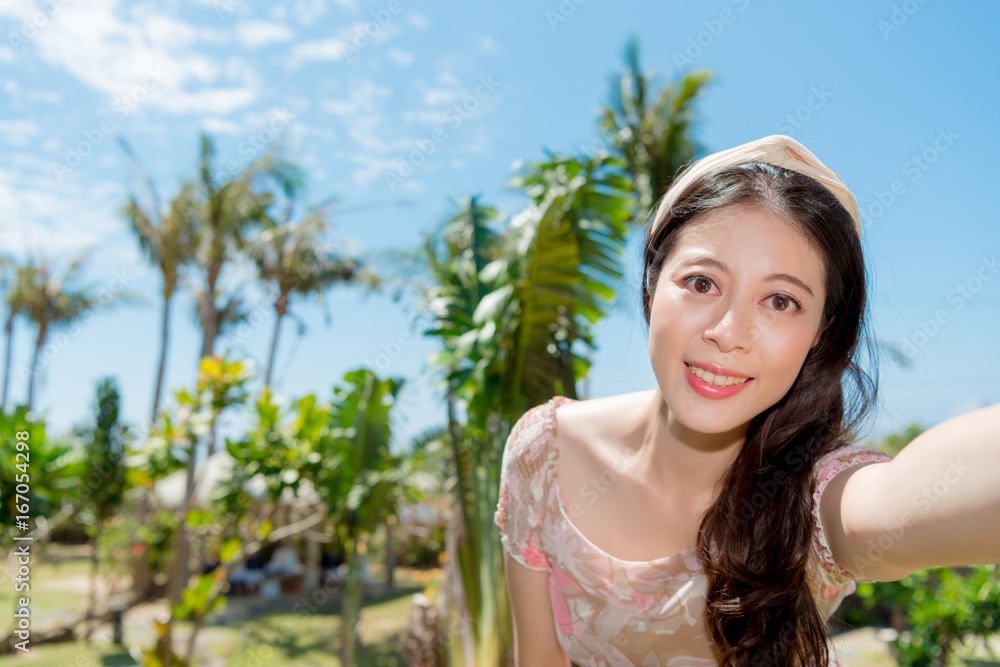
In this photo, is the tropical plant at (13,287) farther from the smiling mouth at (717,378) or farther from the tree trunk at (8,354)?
the smiling mouth at (717,378)

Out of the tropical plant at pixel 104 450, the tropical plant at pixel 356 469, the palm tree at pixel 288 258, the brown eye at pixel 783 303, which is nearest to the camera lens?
the brown eye at pixel 783 303

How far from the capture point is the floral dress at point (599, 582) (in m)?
→ 1.32

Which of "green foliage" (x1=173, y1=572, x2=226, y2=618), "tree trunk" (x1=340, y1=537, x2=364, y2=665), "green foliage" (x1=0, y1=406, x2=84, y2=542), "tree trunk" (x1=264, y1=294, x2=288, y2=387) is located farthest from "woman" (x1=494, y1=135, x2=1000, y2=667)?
"tree trunk" (x1=264, y1=294, x2=288, y2=387)

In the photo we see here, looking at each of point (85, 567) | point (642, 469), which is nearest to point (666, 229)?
point (642, 469)

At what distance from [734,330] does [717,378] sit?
94mm

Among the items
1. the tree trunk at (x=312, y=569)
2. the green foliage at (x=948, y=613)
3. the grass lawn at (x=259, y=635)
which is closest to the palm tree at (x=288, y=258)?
the tree trunk at (x=312, y=569)

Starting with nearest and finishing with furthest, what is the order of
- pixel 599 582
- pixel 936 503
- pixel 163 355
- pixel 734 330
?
pixel 936 503, pixel 734 330, pixel 599 582, pixel 163 355

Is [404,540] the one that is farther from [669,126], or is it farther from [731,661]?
[731,661]

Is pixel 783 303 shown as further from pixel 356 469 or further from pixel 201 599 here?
pixel 201 599

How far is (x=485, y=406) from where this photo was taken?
352cm

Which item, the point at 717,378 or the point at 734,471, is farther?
the point at 734,471

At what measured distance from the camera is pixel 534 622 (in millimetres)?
1511

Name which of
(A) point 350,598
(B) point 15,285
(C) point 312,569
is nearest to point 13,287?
(B) point 15,285

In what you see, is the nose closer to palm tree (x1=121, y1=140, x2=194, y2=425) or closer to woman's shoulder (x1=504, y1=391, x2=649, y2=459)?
woman's shoulder (x1=504, y1=391, x2=649, y2=459)
